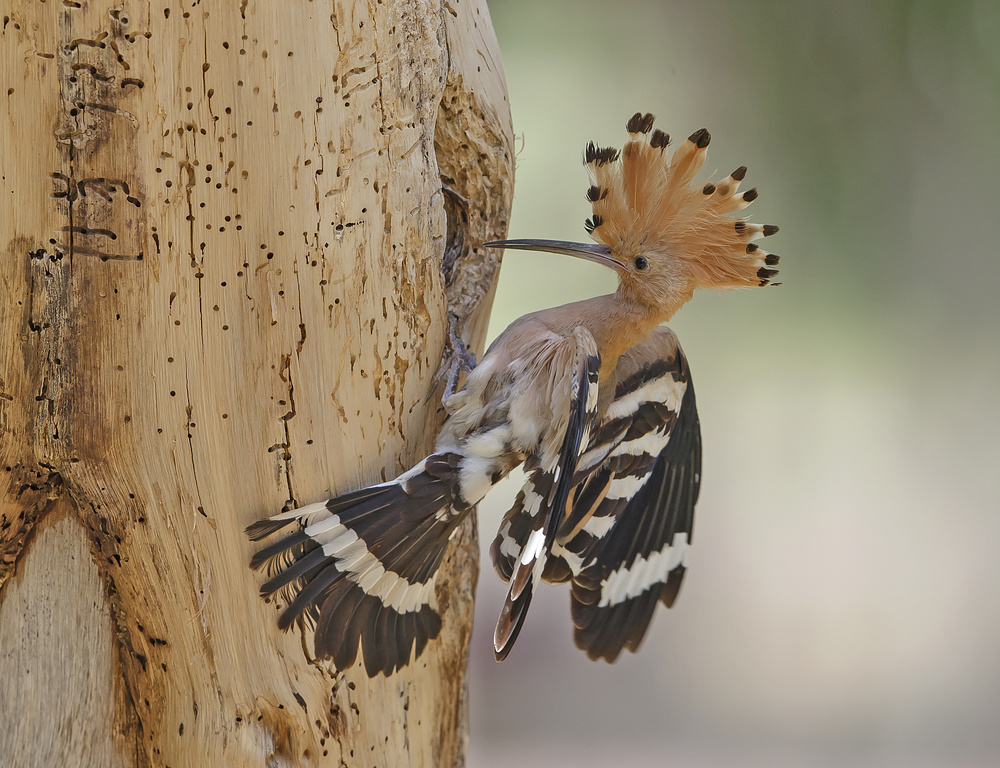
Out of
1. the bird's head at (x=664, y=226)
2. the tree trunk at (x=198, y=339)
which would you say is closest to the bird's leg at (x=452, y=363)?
the tree trunk at (x=198, y=339)

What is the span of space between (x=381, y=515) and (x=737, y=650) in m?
2.11

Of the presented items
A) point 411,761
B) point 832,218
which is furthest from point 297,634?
point 832,218

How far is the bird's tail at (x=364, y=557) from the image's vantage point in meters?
1.00

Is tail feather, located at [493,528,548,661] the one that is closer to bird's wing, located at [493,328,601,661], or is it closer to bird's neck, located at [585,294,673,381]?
bird's wing, located at [493,328,601,661]

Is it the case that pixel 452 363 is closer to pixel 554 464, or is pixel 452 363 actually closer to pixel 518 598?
pixel 554 464

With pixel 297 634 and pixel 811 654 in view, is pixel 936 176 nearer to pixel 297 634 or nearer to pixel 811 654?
pixel 811 654

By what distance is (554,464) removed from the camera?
112 centimetres

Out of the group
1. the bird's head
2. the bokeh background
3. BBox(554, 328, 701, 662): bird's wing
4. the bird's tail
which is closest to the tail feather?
the bird's tail

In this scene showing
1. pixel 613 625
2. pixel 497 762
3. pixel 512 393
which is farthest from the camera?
pixel 497 762

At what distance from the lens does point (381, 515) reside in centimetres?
102

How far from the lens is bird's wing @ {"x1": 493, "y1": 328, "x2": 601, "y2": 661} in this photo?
1.04 m

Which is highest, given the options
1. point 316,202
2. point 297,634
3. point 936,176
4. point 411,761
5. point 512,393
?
point 936,176

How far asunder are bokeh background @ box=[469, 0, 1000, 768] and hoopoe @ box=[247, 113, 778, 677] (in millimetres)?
1295

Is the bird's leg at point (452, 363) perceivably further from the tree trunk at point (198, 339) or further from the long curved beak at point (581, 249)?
the long curved beak at point (581, 249)
